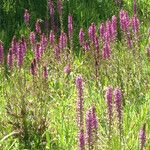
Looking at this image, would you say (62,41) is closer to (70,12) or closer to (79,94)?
(79,94)

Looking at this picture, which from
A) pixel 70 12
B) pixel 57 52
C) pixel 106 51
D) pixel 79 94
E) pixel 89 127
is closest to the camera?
pixel 89 127

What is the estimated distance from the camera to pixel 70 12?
7.48 meters

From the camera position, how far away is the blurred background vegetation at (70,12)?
7137mm

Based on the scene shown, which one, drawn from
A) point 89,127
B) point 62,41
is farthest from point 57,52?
point 89,127

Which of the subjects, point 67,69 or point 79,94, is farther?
point 67,69

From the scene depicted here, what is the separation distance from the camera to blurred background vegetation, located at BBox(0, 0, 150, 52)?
281 inches

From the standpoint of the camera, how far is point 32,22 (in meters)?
7.27

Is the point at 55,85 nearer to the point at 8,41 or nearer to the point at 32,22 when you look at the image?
the point at 8,41

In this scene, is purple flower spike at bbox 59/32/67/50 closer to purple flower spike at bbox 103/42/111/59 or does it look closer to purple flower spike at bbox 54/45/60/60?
purple flower spike at bbox 54/45/60/60

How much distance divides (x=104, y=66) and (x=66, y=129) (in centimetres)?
129

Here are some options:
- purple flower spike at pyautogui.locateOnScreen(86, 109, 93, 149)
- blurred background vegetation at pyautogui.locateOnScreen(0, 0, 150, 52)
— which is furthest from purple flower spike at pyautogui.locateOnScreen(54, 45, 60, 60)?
purple flower spike at pyautogui.locateOnScreen(86, 109, 93, 149)

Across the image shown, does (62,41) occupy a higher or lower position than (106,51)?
higher

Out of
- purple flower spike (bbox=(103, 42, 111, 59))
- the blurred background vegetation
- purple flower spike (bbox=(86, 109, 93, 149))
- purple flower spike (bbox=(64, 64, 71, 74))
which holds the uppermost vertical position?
the blurred background vegetation

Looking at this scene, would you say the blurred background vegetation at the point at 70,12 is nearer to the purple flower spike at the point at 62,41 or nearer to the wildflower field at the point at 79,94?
the wildflower field at the point at 79,94
